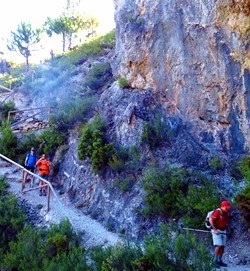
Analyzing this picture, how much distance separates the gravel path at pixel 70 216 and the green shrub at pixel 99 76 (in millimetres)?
6640

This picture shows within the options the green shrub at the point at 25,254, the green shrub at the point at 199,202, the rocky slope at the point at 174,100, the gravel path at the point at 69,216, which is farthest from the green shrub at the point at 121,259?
the green shrub at the point at 25,254

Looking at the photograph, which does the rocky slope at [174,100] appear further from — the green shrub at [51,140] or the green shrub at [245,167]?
the green shrub at [51,140]

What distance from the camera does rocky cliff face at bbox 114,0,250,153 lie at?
13.5 meters

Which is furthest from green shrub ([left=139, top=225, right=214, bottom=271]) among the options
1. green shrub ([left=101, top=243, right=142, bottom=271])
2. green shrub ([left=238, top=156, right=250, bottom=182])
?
green shrub ([left=238, top=156, right=250, bottom=182])

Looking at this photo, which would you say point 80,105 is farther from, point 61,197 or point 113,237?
point 113,237

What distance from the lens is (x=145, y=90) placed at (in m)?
17.3

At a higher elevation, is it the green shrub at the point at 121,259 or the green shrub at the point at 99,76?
the green shrub at the point at 99,76

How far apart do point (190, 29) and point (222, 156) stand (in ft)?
15.3

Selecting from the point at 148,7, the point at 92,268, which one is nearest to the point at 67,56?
the point at 148,7

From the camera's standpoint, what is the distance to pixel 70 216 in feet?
49.1

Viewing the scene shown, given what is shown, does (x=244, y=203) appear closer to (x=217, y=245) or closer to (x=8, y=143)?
(x=217, y=245)

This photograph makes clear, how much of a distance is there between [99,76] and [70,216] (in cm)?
1062

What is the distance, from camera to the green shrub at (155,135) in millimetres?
14984

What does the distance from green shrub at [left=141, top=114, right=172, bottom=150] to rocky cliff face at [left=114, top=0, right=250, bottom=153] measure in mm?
956
